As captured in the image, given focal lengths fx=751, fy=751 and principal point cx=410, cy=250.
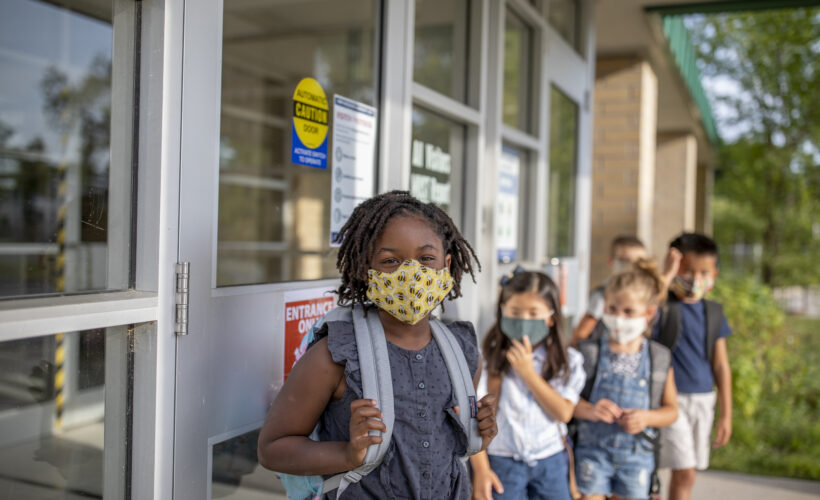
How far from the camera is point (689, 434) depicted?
143 inches

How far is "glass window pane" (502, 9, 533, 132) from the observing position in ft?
14.1

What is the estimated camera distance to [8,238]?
216 inches

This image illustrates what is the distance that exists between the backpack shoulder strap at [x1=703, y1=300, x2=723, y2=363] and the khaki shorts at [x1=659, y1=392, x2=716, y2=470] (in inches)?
8.7

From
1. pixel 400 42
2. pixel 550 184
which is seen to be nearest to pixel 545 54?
pixel 550 184

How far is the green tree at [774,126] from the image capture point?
1313 cm

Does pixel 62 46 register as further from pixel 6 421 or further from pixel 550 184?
pixel 6 421

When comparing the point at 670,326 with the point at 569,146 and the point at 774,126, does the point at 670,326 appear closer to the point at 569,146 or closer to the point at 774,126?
the point at 569,146

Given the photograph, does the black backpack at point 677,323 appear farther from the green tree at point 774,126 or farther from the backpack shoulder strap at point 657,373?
the green tree at point 774,126

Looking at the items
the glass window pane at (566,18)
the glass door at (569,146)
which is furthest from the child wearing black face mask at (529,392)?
the glass window pane at (566,18)

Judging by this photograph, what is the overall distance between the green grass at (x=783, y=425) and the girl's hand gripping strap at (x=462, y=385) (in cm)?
467

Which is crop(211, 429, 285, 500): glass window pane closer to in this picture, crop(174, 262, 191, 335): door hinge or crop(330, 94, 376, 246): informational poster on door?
crop(174, 262, 191, 335): door hinge

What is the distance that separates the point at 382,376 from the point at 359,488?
27 cm

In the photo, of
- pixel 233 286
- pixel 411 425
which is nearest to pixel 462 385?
pixel 411 425

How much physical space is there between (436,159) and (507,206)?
946mm
